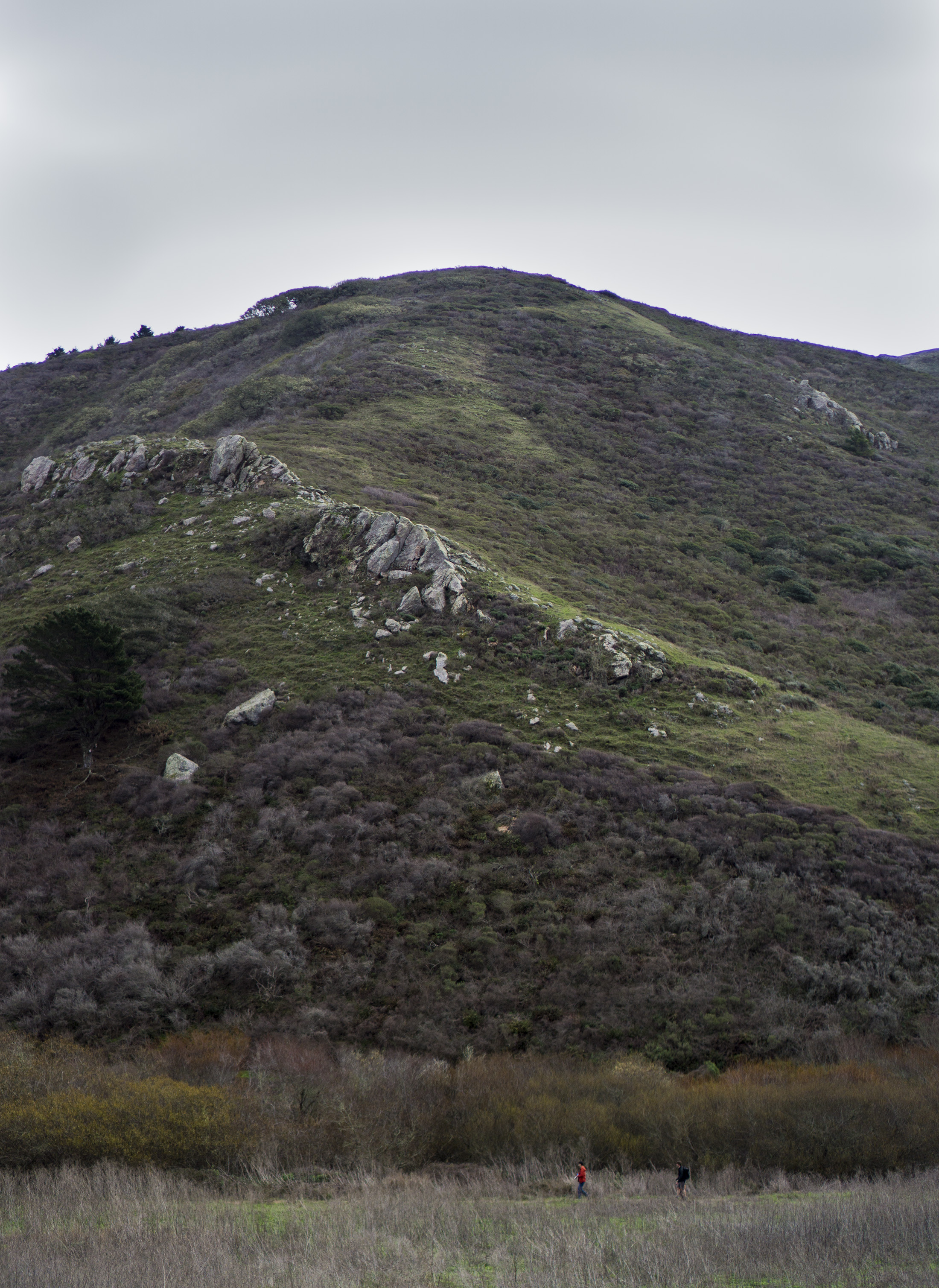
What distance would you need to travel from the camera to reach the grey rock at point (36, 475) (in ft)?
137

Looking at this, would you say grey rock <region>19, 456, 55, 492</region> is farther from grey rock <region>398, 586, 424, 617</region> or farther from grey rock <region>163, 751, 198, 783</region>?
grey rock <region>163, 751, 198, 783</region>

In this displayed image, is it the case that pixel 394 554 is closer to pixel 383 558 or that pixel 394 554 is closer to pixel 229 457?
pixel 383 558

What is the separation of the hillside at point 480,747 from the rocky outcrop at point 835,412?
8105mm

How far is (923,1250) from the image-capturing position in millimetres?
8367

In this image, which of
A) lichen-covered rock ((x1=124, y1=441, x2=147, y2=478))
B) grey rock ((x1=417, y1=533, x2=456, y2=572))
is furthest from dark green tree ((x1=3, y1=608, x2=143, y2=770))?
lichen-covered rock ((x1=124, y1=441, x2=147, y2=478))

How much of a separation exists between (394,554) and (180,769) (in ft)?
42.0

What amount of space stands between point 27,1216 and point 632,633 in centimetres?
2360

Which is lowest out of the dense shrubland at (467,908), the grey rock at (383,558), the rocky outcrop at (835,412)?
the dense shrubland at (467,908)

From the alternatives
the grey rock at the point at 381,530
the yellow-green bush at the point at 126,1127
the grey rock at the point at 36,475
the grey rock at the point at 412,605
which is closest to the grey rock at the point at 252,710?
the grey rock at the point at 412,605

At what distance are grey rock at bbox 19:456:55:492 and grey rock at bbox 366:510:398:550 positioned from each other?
2541 cm

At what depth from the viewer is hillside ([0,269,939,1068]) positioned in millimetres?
13594

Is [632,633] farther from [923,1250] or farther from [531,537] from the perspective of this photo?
[923,1250]

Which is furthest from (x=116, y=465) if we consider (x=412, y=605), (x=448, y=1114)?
(x=448, y=1114)

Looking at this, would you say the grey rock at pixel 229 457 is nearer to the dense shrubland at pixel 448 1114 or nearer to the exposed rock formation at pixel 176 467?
the exposed rock formation at pixel 176 467
